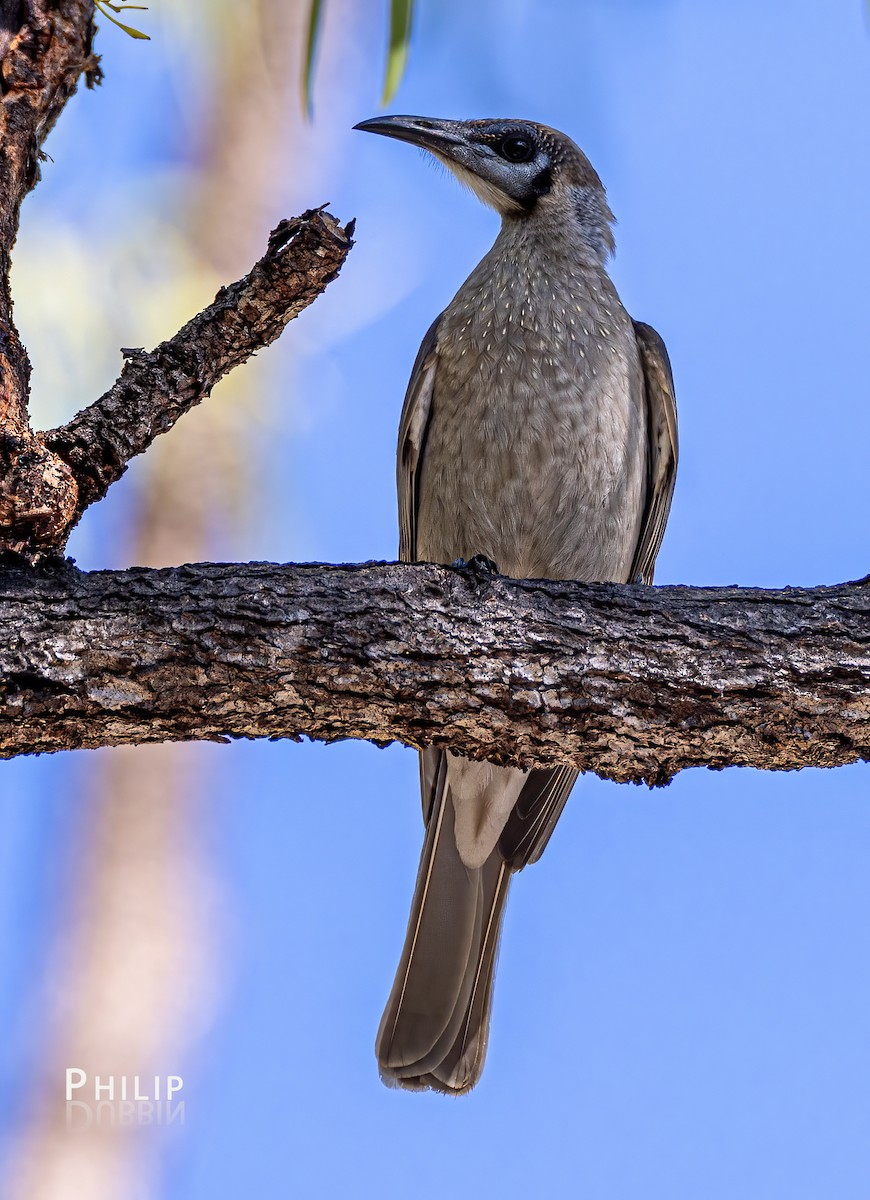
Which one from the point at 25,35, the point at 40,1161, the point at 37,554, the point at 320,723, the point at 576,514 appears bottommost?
the point at 40,1161

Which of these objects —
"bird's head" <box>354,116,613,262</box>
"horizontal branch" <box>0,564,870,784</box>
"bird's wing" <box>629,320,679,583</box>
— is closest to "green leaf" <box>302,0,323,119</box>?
"horizontal branch" <box>0,564,870,784</box>

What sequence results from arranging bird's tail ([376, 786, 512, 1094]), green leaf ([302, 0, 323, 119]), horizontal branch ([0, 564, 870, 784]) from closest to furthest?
1. green leaf ([302, 0, 323, 119])
2. horizontal branch ([0, 564, 870, 784])
3. bird's tail ([376, 786, 512, 1094])

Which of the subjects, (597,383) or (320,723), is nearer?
(320,723)

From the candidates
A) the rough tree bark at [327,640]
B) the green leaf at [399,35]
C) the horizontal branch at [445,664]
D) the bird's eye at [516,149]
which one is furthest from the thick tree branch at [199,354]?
the bird's eye at [516,149]

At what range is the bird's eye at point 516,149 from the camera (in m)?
5.39

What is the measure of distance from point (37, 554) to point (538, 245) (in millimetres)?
2841

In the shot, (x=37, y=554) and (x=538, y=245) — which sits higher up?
(x=538, y=245)

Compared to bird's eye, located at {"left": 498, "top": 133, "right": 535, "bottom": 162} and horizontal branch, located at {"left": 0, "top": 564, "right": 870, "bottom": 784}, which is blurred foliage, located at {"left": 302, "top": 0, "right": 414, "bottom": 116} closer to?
horizontal branch, located at {"left": 0, "top": 564, "right": 870, "bottom": 784}

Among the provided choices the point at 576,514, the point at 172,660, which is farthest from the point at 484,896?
the point at 172,660

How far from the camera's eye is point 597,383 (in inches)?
180

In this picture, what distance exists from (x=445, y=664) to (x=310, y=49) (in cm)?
138

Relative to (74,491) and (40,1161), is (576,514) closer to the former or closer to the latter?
(74,491)

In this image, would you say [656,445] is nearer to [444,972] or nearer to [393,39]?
[444,972]

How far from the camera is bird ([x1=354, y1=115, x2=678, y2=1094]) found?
452 centimetres
